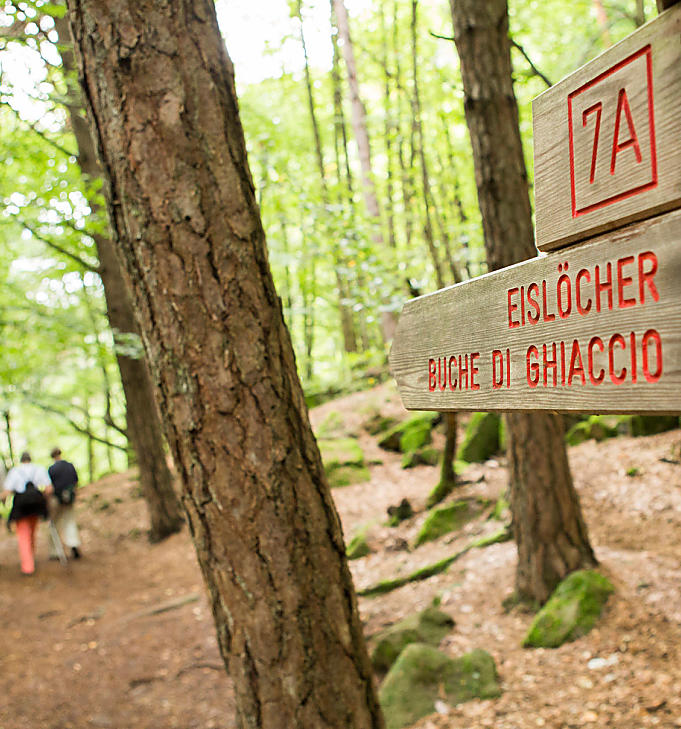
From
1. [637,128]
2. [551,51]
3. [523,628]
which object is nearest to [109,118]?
[637,128]

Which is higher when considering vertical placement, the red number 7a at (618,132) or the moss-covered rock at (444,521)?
the red number 7a at (618,132)

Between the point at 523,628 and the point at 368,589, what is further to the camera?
the point at 368,589

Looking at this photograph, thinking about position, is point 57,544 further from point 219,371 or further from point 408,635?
point 219,371

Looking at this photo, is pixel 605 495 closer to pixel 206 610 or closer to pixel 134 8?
pixel 206 610

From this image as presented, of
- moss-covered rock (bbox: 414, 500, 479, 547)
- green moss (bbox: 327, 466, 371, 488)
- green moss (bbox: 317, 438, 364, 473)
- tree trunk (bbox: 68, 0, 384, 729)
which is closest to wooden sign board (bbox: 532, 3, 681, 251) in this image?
tree trunk (bbox: 68, 0, 384, 729)

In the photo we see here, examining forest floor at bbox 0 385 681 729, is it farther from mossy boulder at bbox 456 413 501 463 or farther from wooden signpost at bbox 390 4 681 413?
wooden signpost at bbox 390 4 681 413

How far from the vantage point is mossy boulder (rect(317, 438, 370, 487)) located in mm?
9852

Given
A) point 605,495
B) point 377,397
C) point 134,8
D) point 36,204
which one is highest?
point 36,204

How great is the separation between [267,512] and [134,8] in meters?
1.95

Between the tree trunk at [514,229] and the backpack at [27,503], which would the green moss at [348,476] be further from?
the tree trunk at [514,229]

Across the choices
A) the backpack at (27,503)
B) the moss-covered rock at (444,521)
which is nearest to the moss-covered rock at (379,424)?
the moss-covered rock at (444,521)

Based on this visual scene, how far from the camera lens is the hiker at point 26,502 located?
342 inches

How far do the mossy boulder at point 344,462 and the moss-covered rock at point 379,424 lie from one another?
763mm

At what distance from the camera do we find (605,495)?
19.5 feet
